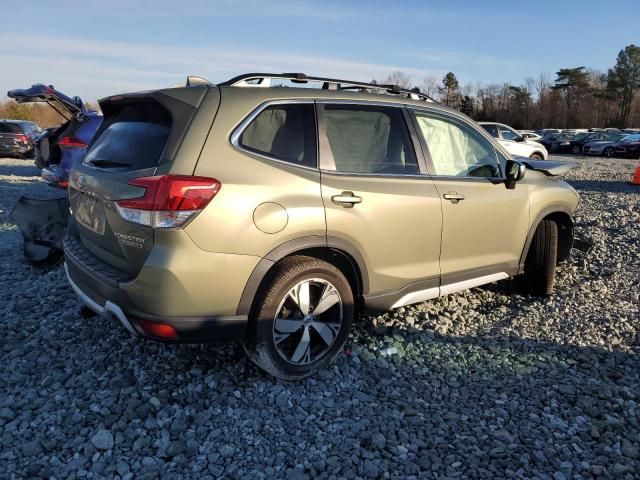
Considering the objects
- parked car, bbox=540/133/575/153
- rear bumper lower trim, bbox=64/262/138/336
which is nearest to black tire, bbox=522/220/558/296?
rear bumper lower trim, bbox=64/262/138/336

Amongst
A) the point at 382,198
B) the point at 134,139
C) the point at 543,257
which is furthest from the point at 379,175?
the point at 543,257

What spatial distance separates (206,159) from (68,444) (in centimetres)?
170

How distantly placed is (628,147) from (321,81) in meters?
30.2

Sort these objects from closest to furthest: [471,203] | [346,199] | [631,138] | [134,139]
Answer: [134,139] < [346,199] < [471,203] < [631,138]

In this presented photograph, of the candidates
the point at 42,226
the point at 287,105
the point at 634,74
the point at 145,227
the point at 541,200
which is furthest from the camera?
the point at 634,74

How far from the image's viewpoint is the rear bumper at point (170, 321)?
2830 mm

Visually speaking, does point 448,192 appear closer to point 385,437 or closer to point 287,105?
point 287,105

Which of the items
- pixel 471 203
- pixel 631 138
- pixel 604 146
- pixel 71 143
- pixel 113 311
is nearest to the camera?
pixel 113 311

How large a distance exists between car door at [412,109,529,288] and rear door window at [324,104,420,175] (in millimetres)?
187

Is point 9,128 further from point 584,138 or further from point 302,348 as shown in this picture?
point 584,138

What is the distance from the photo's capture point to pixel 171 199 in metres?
2.69

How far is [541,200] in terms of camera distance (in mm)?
4660

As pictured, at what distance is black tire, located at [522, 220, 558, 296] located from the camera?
4792 mm

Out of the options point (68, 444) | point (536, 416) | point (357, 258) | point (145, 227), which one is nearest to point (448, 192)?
point (357, 258)
